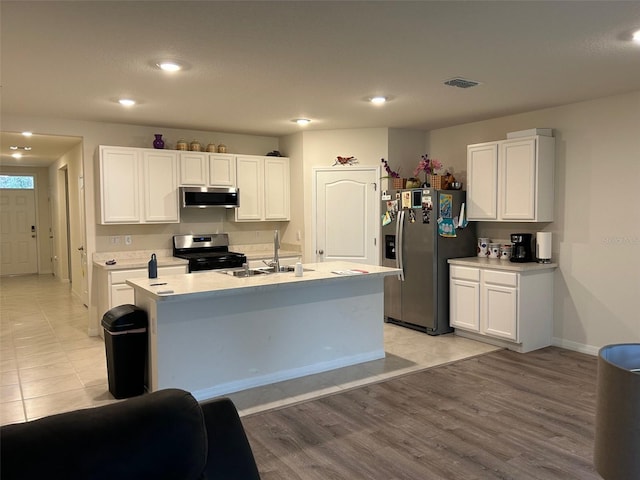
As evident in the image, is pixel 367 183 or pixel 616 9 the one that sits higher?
pixel 616 9

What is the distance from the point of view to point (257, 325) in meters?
3.95

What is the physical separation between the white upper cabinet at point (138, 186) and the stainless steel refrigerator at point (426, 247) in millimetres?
2625

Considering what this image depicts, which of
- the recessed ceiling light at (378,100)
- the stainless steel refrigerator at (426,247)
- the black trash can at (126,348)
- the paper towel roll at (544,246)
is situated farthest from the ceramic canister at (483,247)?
the black trash can at (126,348)

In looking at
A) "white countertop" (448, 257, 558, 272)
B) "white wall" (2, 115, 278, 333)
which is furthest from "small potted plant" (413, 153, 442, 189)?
"white wall" (2, 115, 278, 333)

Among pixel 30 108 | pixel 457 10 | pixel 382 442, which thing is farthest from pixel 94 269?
pixel 457 10

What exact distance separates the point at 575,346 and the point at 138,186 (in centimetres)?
498

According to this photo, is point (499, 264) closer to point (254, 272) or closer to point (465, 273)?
point (465, 273)

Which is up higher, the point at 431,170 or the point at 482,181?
the point at 431,170

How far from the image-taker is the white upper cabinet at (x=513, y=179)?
4.82 m

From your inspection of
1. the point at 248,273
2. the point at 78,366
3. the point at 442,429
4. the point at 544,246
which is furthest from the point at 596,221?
the point at 78,366

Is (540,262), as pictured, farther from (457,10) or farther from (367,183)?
(457,10)

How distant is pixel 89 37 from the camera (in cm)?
287

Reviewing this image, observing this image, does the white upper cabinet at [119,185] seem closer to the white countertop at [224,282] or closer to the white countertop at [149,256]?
the white countertop at [149,256]

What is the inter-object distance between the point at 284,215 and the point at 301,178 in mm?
582
